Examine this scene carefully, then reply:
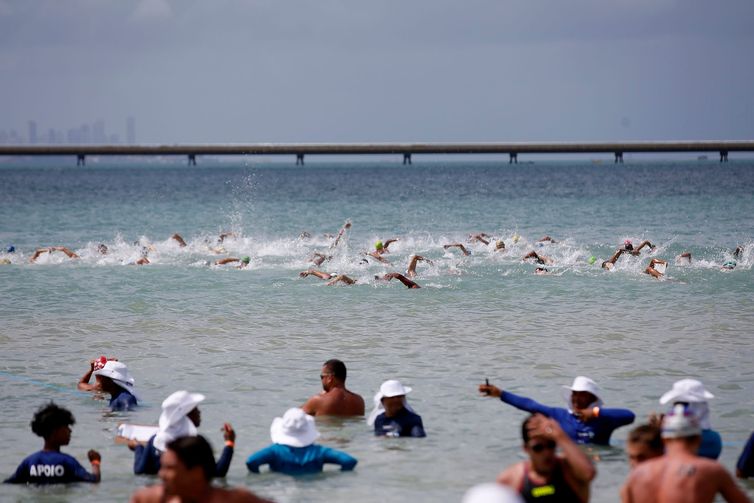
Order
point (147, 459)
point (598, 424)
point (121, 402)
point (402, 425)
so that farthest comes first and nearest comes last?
point (121, 402)
point (402, 425)
point (598, 424)
point (147, 459)

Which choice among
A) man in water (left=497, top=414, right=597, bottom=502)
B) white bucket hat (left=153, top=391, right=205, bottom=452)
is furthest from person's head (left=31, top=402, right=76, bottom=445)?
man in water (left=497, top=414, right=597, bottom=502)

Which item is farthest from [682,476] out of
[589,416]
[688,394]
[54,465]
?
Answer: [54,465]

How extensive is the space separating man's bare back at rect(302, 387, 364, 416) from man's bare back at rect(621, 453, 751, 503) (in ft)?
16.7

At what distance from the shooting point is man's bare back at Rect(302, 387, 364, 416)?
1148 centimetres

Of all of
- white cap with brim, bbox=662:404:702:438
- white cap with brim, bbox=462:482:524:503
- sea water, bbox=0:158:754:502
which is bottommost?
sea water, bbox=0:158:754:502

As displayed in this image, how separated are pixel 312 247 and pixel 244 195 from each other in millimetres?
48297

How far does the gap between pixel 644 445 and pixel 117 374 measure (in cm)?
654

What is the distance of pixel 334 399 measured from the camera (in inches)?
453

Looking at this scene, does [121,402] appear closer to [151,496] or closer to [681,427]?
[151,496]

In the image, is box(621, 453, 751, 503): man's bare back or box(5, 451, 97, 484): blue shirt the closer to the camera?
box(621, 453, 751, 503): man's bare back

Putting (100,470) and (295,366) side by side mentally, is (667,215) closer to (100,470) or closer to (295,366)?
(295,366)

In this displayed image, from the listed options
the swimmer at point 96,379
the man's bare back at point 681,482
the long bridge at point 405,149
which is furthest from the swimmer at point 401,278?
the long bridge at point 405,149

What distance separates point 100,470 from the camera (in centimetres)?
984

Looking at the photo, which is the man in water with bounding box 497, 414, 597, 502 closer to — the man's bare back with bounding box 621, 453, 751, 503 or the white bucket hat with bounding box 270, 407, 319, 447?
the man's bare back with bounding box 621, 453, 751, 503
